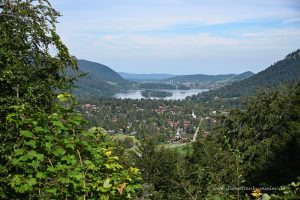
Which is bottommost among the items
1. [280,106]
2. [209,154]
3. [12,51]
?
[209,154]

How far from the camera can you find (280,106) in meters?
38.8

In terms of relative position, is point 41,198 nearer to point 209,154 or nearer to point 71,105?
point 71,105

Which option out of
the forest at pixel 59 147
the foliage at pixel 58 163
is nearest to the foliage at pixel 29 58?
the forest at pixel 59 147

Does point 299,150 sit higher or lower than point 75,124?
lower

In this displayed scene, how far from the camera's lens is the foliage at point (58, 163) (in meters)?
4.07

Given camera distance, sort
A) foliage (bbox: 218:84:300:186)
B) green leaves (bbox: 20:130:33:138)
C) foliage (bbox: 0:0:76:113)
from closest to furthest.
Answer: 1. green leaves (bbox: 20:130:33:138)
2. foliage (bbox: 0:0:76:113)
3. foliage (bbox: 218:84:300:186)

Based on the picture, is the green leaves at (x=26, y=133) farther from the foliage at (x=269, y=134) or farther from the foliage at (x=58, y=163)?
the foliage at (x=269, y=134)

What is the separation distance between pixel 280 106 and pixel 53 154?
37794 millimetres

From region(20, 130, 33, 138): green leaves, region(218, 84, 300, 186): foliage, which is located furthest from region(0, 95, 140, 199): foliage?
region(218, 84, 300, 186): foliage

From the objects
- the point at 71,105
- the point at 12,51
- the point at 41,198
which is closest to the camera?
the point at 41,198

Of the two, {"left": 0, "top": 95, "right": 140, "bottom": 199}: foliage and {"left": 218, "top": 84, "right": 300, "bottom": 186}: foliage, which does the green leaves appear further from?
{"left": 218, "top": 84, "right": 300, "bottom": 186}: foliage

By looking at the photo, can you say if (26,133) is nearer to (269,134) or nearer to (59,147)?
(59,147)

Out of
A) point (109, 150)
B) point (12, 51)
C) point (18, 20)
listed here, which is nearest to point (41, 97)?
point (12, 51)

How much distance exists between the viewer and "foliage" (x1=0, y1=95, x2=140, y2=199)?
407cm
